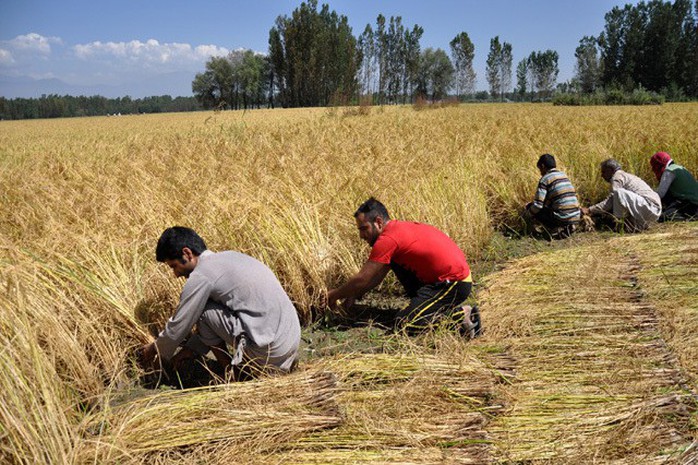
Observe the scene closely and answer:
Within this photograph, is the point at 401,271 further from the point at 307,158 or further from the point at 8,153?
the point at 8,153

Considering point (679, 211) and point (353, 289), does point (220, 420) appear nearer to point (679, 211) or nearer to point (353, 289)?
point (353, 289)

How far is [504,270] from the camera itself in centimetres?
503

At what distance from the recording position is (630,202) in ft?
20.7

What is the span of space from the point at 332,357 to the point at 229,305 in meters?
0.76

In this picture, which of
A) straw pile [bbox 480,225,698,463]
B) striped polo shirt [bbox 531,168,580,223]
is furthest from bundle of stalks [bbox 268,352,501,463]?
striped polo shirt [bbox 531,168,580,223]

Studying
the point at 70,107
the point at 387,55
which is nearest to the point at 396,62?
the point at 387,55

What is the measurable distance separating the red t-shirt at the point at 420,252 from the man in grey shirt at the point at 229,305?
0.88 metres

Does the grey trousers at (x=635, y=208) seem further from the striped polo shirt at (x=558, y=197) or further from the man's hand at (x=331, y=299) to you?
the man's hand at (x=331, y=299)

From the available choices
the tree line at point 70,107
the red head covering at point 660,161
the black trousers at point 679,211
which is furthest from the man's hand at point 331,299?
the tree line at point 70,107

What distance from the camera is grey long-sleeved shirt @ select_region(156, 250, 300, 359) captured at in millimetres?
2842

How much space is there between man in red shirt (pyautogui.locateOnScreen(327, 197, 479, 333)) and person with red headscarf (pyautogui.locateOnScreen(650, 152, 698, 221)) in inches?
177

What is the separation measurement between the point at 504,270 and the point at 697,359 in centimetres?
213

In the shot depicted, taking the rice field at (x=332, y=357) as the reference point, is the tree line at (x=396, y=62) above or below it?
above

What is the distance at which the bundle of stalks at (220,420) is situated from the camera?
87.4 inches
